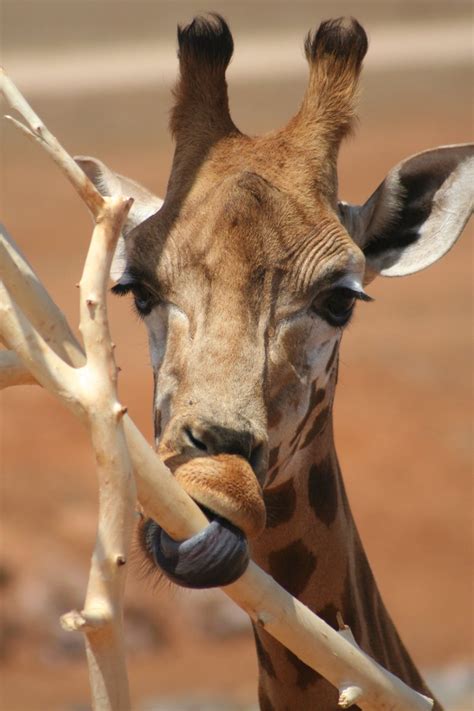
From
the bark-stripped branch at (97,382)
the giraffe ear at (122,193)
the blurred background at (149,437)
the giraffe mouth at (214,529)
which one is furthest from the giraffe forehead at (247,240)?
the bark-stripped branch at (97,382)

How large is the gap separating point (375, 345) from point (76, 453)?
6667mm

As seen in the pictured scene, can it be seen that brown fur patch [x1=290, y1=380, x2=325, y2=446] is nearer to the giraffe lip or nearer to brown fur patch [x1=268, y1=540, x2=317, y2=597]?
brown fur patch [x1=268, y1=540, x2=317, y2=597]

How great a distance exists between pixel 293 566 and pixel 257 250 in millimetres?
1297

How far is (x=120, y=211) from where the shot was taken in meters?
3.65

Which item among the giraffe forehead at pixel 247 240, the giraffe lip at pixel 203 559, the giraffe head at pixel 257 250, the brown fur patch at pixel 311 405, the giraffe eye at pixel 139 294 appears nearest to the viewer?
the giraffe lip at pixel 203 559

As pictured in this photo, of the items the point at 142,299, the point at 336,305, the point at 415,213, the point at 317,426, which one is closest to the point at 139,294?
the point at 142,299

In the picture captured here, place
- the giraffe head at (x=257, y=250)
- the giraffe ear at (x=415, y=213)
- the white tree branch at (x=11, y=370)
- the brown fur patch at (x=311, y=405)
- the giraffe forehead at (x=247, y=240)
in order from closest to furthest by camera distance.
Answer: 1. the white tree branch at (x=11, y=370)
2. the giraffe head at (x=257, y=250)
3. the giraffe forehead at (x=247, y=240)
4. the brown fur patch at (x=311, y=405)
5. the giraffe ear at (x=415, y=213)

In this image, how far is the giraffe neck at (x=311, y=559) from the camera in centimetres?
551

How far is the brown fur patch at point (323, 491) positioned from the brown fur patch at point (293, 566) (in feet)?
0.54

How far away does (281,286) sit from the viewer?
5301 millimetres

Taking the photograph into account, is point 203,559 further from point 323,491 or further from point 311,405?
point 323,491

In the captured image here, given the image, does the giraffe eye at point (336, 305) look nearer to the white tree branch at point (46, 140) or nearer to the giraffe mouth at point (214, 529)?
the giraffe mouth at point (214, 529)

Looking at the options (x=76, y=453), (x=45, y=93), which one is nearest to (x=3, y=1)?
(x=45, y=93)

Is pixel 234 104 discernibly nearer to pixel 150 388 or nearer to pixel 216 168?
pixel 150 388
